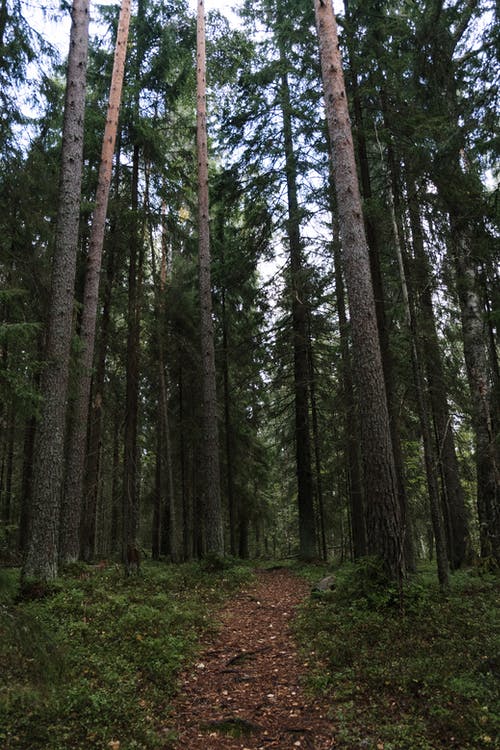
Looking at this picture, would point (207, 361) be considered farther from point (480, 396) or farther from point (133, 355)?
point (480, 396)

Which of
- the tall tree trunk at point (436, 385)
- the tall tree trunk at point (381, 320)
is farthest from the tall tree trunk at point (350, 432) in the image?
the tall tree trunk at point (436, 385)

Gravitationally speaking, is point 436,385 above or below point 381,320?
below

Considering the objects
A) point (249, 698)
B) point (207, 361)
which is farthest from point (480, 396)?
point (249, 698)

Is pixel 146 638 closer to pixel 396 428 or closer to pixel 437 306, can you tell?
pixel 396 428

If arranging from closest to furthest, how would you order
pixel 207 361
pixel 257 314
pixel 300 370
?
pixel 207 361
pixel 300 370
pixel 257 314

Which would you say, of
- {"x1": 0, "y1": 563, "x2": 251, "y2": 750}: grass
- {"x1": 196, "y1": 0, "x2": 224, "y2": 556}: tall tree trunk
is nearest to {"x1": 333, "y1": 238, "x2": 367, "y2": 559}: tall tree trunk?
{"x1": 196, "y1": 0, "x2": 224, "y2": 556}: tall tree trunk

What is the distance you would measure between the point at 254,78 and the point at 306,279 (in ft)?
19.2

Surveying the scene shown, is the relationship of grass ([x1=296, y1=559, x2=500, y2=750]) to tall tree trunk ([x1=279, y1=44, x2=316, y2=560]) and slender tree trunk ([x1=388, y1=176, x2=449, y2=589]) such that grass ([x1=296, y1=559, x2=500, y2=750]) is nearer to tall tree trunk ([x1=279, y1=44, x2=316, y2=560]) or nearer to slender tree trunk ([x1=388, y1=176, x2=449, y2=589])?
slender tree trunk ([x1=388, y1=176, x2=449, y2=589])

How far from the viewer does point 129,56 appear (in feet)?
46.4

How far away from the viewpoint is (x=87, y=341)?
10.8 metres

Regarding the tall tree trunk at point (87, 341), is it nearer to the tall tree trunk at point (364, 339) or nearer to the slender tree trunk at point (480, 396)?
the tall tree trunk at point (364, 339)

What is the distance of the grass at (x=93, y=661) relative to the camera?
329cm

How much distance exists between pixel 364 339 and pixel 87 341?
6.42 m

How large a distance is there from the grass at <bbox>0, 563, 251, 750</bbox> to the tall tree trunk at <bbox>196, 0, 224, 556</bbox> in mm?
3058
